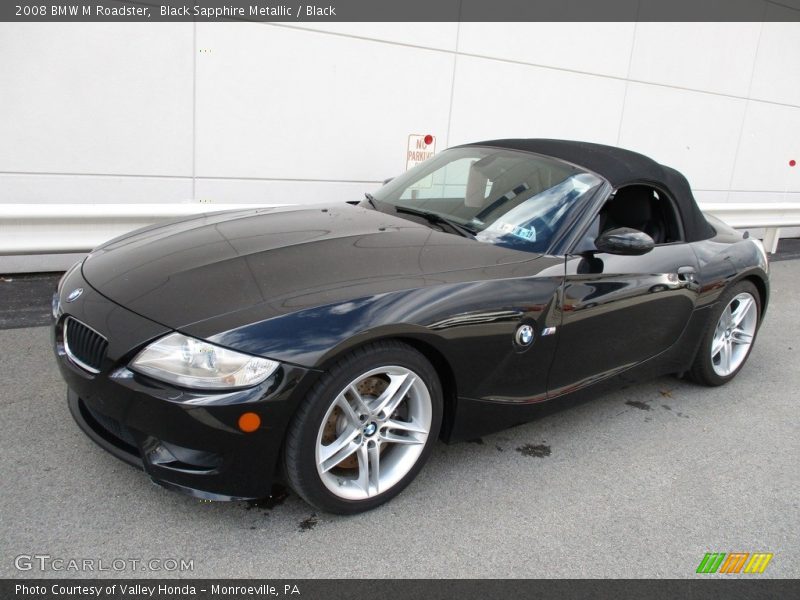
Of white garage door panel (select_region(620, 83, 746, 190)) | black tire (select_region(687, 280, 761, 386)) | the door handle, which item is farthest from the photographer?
white garage door panel (select_region(620, 83, 746, 190))

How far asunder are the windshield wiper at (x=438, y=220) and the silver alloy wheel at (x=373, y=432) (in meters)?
0.94

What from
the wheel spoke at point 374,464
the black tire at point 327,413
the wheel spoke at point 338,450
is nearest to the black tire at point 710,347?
the black tire at point 327,413

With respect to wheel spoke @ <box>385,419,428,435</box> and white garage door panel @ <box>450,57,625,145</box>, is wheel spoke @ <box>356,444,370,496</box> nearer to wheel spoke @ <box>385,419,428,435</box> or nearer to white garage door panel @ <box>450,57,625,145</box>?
wheel spoke @ <box>385,419,428,435</box>

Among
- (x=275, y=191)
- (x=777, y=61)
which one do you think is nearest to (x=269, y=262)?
(x=275, y=191)

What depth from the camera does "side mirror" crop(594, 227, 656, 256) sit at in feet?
10.4

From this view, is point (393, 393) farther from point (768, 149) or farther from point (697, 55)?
point (768, 149)

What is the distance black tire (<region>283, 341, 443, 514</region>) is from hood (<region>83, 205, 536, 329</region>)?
0.25 metres

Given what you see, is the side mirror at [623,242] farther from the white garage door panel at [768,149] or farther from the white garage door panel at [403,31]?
the white garage door panel at [768,149]

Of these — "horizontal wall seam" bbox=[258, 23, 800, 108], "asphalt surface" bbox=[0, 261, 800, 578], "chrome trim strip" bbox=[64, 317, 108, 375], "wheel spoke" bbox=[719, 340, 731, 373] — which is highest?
"horizontal wall seam" bbox=[258, 23, 800, 108]

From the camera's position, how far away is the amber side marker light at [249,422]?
2256mm

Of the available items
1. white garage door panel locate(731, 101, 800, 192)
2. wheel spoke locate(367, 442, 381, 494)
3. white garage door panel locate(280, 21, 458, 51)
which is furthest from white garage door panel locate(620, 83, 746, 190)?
wheel spoke locate(367, 442, 381, 494)

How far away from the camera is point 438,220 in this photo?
3.44m

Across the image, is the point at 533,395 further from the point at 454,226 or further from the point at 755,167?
the point at 755,167

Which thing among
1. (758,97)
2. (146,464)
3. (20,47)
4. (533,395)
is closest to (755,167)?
(758,97)
